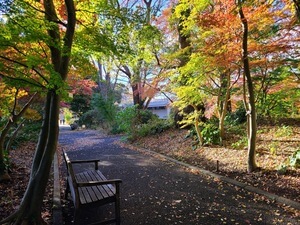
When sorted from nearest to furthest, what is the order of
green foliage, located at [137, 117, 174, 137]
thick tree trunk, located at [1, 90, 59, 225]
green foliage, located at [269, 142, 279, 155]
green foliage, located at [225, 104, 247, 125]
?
1. thick tree trunk, located at [1, 90, 59, 225]
2. green foliage, located at [269, 142, 279, 155]
3. green foliage, located at [225, 104, 247, 125]
4. green foliage, located at [137, 117, 174, 137]

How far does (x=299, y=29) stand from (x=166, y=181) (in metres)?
5.16

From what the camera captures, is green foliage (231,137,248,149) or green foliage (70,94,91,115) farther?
green foliage (70,94,91,115)

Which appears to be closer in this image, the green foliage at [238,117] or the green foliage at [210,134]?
the green foliage at [210,134]

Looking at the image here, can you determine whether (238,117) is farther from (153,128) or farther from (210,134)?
(153,128)

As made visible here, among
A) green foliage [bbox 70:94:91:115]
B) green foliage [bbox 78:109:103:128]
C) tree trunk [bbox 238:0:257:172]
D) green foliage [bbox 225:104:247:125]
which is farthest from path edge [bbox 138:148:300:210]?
green foliage [bbox 70:94:91:115]

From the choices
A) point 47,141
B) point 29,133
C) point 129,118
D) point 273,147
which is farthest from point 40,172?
point 29,133

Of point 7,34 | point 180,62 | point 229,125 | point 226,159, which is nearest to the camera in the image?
point 7,34

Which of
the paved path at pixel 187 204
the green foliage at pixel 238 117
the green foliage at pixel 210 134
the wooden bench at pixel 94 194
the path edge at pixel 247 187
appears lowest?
the paved path at pixel 187 204

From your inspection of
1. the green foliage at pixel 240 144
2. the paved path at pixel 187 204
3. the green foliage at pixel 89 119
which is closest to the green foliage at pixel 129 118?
the green foliage at pixel 240 144

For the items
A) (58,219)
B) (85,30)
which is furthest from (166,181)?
(85,30)

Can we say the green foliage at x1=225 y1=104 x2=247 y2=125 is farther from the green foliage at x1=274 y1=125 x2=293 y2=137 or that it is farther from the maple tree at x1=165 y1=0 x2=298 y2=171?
the maple tree at x1=165 y1=0 x2=298 y2=171

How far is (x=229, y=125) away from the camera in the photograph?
912cm

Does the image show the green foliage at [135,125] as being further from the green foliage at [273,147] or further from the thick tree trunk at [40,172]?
the thick tree trunk at [40,172]

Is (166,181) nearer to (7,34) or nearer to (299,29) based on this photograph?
(7,34)
